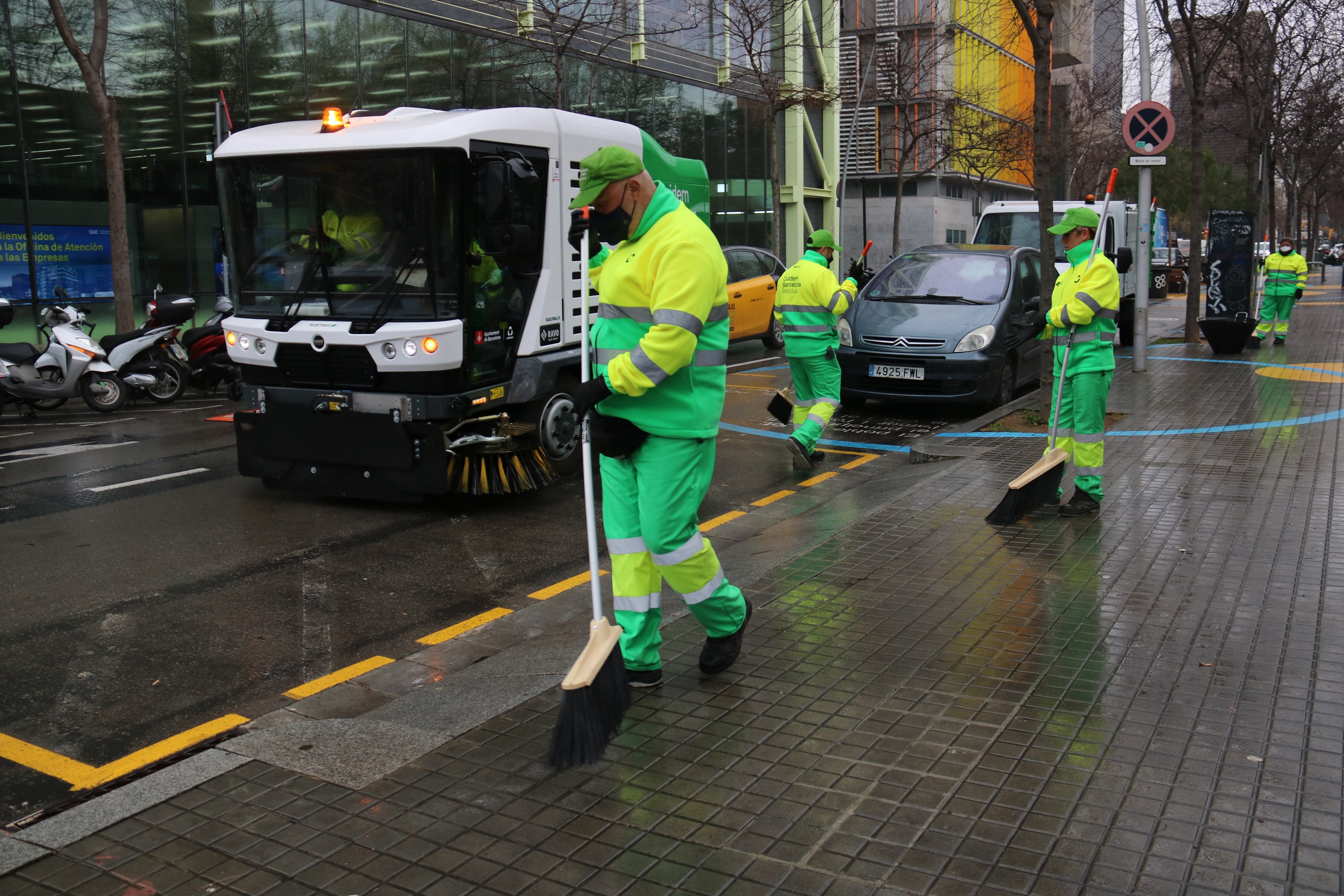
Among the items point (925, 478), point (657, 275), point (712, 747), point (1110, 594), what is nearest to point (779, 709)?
point (712, 747)

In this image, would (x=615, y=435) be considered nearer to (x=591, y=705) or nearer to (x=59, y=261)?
(x=591, y=705)

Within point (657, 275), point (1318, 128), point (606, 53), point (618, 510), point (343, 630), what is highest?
point (606, 53)

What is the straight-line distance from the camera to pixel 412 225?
302 inches

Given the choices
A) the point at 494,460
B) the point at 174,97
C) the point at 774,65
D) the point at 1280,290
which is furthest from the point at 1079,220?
the point at 774,65

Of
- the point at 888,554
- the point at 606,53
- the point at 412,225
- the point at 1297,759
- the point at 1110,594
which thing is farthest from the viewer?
the point at 606,53

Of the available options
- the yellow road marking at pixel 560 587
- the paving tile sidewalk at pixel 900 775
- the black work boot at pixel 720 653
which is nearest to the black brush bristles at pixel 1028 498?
the paving tile sidewalk at pixel 900 775

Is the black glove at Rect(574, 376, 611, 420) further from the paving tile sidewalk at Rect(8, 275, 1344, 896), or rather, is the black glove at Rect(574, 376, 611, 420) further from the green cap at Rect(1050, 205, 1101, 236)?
the green cap at Rect(1050, 205, 1101, 236)

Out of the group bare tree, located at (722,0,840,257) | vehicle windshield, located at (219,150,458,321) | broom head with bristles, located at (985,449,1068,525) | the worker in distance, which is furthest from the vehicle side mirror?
bare tree, located at (722,0,840,257)

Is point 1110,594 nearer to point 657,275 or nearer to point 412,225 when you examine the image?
point 657,275

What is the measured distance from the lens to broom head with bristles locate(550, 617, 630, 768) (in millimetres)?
3756

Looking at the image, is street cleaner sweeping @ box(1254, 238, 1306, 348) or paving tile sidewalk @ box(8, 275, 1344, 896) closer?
paving tile sidewalk @ box(8, 275, 1344, 896)

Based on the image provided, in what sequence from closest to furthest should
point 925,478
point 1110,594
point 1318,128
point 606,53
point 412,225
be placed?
point 1110,594
point 412,225
point 925,478
point 606,53
point 1318,128

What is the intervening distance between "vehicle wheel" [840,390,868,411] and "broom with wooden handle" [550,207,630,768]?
858 cm

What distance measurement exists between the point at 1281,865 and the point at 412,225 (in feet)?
20.2
